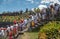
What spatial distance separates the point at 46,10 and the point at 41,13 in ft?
0.64

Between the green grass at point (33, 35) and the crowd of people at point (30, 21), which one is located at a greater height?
the crowd of people at point (30, 21)

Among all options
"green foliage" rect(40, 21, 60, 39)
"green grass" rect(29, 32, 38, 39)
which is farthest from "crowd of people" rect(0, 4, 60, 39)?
"green foliage" rect(40, 21, 60, 39)

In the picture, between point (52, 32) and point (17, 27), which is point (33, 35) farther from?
point (52, 32)

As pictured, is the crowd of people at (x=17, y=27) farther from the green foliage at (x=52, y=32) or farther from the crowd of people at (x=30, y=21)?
the green foliage at (x=52, y=32)

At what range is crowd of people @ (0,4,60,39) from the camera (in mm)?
8570

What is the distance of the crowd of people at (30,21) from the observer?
8.57 meters

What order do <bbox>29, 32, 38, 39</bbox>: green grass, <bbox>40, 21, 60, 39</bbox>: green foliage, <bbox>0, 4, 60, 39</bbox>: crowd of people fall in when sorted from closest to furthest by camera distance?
1. <bbox>40, 21, 60, 39</bbox>: green foliage
2. <bbox>29, 32, 38, 39</bbox>: green grass
3. <bbox>0, 4, 60, 39</bbox>: crowd of people

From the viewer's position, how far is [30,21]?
8.67 meters

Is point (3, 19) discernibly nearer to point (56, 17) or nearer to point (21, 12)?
point (21, 12)

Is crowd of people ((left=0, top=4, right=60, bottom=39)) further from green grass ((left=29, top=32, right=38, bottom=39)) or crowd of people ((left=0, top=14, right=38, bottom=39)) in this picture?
green grass ((left=29, top=32, right=38, bottom=39))

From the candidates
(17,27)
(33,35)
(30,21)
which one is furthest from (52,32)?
(17,27)

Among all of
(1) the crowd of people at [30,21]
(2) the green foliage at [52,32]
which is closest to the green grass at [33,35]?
(1) the crowd of people at [30,21]

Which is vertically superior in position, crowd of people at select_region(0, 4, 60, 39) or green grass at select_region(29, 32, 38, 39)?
crowd of people at select_region(0, 4, 60, 39)

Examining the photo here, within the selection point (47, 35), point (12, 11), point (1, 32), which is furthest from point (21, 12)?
point (47, 35)
